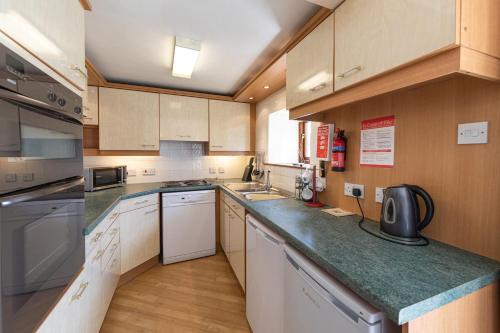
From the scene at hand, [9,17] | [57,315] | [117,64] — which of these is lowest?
[57,315]

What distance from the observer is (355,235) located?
107 centimetres

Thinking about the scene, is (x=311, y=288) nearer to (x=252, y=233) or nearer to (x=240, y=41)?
(x=252, y=233)

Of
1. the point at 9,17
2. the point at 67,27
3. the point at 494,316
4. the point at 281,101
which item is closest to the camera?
the point at 9,17

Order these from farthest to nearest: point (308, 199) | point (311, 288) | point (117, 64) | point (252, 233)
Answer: point (117, 64), point (308, 199), point (252, 233), point (311, 288)

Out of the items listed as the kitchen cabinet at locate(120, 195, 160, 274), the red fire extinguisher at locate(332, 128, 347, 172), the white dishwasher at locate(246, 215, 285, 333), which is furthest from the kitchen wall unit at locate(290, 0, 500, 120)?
the kitchen cabinet at locate(120, 195, 160, 274)

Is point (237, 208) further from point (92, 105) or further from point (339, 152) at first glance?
point (92, 105)

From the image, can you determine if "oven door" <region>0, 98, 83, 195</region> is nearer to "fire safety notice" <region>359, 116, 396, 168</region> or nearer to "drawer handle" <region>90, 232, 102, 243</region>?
"drawer handle" <region>90, 232, 102, 243</region>

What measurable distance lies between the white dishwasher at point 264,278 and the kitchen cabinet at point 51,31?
51.5 inches

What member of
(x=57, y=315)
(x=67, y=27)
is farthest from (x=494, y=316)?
(x=67, y=27)

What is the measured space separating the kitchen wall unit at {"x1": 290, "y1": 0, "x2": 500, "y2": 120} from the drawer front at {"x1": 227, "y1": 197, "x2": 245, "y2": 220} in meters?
1.26

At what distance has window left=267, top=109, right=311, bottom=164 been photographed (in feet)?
7.45

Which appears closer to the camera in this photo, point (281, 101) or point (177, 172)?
point (281, 101)

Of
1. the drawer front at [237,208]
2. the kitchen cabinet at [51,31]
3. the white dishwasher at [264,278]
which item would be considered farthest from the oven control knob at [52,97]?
the drawer front at [237,208]

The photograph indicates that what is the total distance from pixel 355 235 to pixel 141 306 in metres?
1.88
